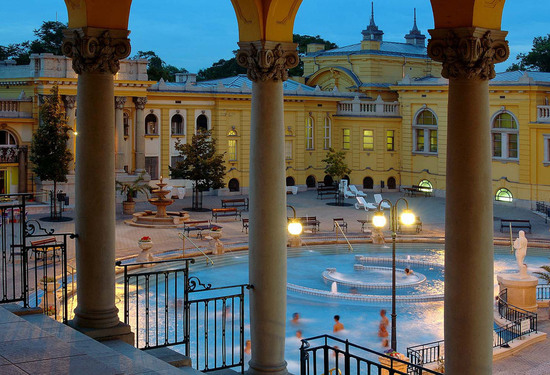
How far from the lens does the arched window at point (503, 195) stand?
4362 cm

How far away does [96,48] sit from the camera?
36.4 feet

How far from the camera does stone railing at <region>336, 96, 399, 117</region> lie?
5019 cm

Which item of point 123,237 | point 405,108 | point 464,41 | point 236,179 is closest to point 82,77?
point 464,41

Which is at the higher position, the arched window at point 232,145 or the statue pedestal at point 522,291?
the arched window at point 232,145

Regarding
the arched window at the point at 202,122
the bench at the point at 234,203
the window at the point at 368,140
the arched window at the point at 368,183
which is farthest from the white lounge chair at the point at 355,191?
the arched window at the point at 202,122

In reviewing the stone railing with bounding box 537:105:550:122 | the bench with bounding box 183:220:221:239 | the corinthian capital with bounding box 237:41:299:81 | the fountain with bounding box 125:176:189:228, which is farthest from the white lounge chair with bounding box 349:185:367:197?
the corinthian capital with bounding box 237:41:299:81

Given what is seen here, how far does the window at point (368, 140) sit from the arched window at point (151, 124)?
12.1 metres

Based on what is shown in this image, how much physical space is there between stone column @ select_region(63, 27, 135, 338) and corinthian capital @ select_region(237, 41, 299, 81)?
5.50 ft

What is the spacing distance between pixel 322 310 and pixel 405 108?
28198mm

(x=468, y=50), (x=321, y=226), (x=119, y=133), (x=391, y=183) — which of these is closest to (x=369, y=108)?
(x=391, y=183)

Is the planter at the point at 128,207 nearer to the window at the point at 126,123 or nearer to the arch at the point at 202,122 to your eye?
the window at the point at 126,123

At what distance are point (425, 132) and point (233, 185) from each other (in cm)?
1110

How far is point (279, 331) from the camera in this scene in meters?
11.2

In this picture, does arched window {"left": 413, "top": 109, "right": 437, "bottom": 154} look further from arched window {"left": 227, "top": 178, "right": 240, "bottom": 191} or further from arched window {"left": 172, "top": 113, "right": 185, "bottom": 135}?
arched window {"left": 172, "top": 113, "right": 185, "bottom": 135}
